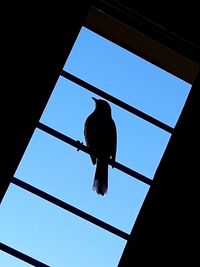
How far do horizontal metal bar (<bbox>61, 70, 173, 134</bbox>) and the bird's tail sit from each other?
1.48 feet

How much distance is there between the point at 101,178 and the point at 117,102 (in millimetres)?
530

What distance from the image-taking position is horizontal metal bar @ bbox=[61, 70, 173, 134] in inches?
113

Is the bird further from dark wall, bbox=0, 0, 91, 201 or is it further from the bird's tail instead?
dark wall, bbox=0, 0, 91, 201

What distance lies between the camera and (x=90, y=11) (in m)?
2.87

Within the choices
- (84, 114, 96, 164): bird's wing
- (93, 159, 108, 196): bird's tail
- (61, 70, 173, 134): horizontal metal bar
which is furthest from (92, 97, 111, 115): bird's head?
(61, 70, 173, 134): horizontal metal bar

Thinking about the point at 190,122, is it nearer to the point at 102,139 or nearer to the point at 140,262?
the point at 140,262

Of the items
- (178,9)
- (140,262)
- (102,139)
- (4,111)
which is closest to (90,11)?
(178,9)

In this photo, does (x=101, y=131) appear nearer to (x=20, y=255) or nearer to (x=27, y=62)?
(x=27, y=62)

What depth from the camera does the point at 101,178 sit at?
→ 3.19 meters

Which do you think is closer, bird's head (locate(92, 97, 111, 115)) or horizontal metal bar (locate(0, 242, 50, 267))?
horizontal metal bar (locate(0, 242, 50, 267))

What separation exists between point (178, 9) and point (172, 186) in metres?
0.96

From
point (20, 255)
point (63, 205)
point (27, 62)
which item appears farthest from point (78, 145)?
point (20, 255)

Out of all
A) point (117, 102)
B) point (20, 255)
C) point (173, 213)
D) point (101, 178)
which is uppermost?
point (117, 102)

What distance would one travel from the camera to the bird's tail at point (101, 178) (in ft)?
10.3
